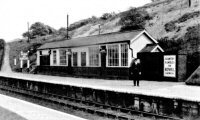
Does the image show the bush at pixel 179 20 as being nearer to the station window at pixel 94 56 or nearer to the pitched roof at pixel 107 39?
the pitched roof at pixel 107 39

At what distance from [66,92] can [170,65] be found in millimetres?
7806

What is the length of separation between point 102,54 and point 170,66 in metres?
6.65

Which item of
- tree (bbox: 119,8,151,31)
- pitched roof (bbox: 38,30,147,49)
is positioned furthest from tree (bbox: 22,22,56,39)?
pitched roof (bbox: 38,30,147,49)

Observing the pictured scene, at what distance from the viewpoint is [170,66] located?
1994cm

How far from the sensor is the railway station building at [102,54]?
22.5 m

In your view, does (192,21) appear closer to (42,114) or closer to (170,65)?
(170,65)

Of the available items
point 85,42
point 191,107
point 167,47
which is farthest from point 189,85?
point 85,42

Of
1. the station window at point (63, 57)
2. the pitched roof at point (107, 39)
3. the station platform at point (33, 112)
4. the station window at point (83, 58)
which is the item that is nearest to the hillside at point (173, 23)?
the pitched roof at point (107, 39)

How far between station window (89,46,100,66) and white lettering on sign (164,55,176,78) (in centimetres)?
688

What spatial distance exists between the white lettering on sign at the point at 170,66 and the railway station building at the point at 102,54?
8.04 ft

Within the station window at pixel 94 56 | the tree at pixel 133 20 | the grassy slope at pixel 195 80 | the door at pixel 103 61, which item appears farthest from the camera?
the tree at pixel 133 20

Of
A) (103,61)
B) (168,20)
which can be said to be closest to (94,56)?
(103,61)

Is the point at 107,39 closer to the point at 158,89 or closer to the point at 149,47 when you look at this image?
the point at 149,47

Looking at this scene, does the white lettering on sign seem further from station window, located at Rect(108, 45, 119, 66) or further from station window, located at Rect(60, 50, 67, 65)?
station window, located at Rect(60, 50, 67, 65)
